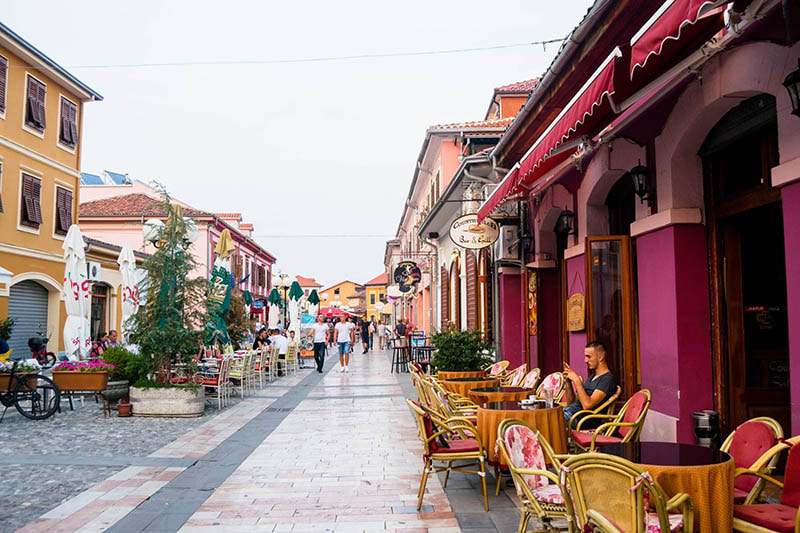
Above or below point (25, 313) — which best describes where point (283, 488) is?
below

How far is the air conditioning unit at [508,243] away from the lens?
1208 centimetres

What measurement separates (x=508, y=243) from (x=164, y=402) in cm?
650

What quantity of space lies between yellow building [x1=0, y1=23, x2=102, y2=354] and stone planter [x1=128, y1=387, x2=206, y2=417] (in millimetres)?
10155

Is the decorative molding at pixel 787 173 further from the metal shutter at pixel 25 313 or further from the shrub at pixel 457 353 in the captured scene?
the metal shutter at pixel 25 313

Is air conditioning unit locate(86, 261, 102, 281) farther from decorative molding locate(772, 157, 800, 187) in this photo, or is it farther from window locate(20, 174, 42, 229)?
decorative molding locate(772, 157, 800, 187)

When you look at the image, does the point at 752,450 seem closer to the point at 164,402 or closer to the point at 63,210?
the point at 164,402

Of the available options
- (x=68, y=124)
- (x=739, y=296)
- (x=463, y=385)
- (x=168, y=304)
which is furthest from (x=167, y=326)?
(x=68, y=124)

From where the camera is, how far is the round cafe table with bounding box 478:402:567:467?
568 cm

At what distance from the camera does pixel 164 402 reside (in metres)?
10.8

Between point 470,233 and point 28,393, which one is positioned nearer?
point 28,393

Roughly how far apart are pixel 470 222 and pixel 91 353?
8195 millimetres

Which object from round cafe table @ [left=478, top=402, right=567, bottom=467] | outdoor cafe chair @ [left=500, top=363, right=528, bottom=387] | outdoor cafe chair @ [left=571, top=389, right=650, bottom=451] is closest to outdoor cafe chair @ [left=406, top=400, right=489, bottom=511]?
round cafe table @ [left=478, top=402, right=567, bottom=467]

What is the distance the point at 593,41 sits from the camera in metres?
7.29

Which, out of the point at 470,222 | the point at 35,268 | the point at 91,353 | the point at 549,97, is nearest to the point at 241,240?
the point at 35,268
